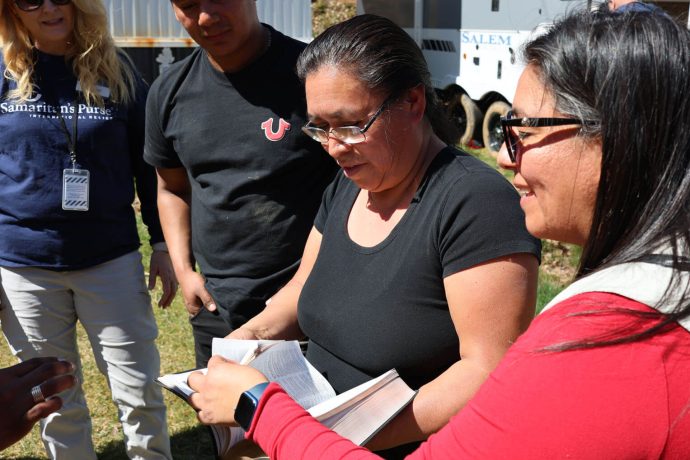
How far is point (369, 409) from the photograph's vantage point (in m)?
1.64

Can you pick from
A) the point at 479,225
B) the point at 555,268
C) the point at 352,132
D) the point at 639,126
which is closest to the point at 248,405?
the point at 479,225

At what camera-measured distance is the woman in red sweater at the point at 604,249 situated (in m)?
0.98

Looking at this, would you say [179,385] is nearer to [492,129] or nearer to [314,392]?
[314,392]

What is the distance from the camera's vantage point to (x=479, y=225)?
1642 millimetres

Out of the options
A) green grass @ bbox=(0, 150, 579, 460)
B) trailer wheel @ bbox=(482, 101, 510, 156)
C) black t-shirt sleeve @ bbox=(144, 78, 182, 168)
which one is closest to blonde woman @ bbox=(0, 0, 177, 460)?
black t-shirt sleeve @ bbox=(144, 78, 182, 168)

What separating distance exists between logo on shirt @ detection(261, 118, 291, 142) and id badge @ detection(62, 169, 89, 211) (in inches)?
37.0

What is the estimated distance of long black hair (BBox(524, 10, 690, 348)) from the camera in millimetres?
1064

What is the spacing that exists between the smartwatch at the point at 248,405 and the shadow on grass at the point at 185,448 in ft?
8.08

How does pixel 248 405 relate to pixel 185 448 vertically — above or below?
above

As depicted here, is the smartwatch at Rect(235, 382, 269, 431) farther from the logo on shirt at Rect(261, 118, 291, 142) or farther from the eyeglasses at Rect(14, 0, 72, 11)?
the eyeglasses at Rect(14, 0, 72, 11)

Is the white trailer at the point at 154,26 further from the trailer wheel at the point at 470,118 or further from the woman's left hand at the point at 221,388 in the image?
the woman's left hand at the point at 221,388

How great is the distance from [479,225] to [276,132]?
1.10m

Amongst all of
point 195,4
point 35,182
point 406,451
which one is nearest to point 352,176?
point 406,451

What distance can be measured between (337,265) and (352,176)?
0.23 meters
